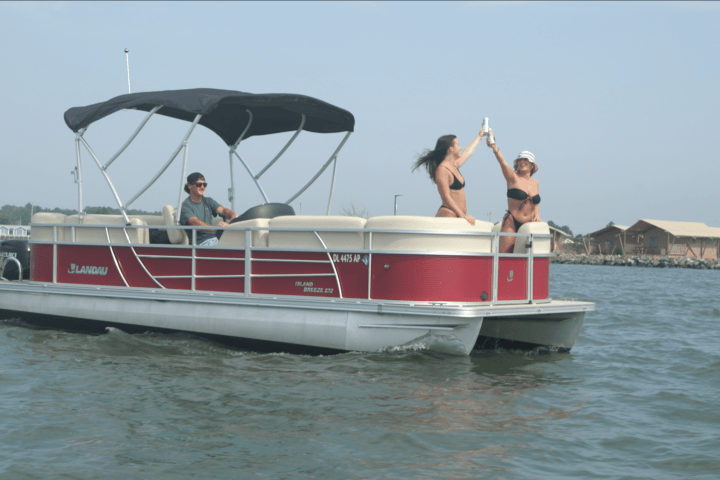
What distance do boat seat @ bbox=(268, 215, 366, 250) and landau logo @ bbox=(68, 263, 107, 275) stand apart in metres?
2.41

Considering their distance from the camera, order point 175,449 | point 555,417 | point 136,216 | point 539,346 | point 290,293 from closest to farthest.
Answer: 1. point 175,449
2. point 555,417
3. point 290,293
4. point 539,346
5. point 136,216

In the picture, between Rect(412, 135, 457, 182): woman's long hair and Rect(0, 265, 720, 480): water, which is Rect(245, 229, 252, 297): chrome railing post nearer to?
Rect(0, 265, 720, 480): water

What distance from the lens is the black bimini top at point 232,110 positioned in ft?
25.7

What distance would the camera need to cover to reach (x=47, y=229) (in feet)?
29.7

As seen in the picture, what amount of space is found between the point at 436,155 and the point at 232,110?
3.75 meters

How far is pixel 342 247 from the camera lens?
7.11 m

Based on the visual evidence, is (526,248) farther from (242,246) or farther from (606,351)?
(242,246)

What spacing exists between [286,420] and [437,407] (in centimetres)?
120

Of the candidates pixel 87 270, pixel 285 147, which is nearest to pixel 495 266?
pixel 285 147

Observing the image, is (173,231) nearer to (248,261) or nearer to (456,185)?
(248,261)

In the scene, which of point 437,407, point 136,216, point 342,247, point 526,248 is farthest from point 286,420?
point 136,216

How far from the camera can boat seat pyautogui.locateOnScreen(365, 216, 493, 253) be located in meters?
6.73

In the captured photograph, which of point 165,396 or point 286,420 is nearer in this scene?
point 286,420

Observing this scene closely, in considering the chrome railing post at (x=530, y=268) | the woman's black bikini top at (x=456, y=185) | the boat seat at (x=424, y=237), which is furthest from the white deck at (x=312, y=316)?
the woman's black bikini top at (x=456, y=185)
